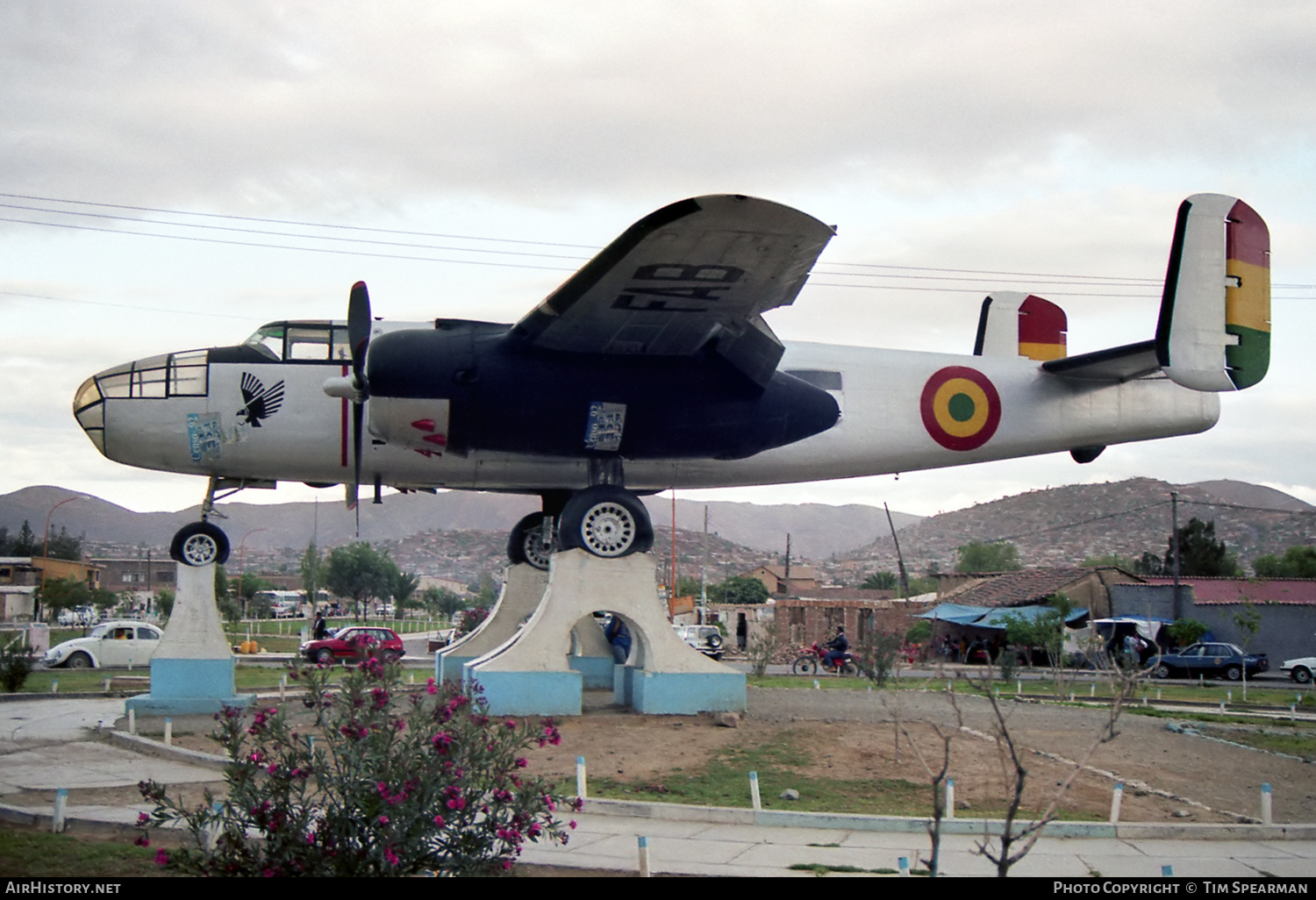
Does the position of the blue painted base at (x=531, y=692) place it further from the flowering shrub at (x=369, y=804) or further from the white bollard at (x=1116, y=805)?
the flowering shrub at (x=369, y=804)

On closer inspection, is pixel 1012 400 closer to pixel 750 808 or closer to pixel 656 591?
pixel 656 591

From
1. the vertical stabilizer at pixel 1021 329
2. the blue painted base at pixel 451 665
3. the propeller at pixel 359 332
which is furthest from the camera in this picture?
the vertical stabilizer at pixel 1021 329

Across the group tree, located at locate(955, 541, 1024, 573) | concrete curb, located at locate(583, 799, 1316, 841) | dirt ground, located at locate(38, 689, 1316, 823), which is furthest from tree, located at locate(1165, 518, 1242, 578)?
concrete curb, located at locate(583, 799, 1316, 841)

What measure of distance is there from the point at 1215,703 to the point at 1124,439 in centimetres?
1161

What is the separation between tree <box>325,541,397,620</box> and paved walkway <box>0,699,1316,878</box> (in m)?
97.4

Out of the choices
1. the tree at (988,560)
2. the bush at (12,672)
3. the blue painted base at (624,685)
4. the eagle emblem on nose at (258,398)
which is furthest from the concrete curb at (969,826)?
the tree at (988,560)

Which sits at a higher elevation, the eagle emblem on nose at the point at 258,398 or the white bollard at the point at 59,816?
the eagle emblem on nose at the point at 258,398

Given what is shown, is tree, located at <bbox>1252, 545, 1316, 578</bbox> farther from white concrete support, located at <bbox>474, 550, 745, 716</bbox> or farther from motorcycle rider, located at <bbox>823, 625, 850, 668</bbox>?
white concrete support, located at <bbox>474, 550, 745, 716</bbox>

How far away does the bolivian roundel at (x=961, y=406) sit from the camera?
21312mm

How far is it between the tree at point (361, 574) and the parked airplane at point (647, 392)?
298 ft

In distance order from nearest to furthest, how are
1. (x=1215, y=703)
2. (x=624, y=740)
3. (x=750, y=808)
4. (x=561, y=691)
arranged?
(x=750, y=808)
(x=624, y=740)
(x=561, y=691)
(x=1215, y=703)

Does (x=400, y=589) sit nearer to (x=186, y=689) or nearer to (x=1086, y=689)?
(x=1086, y=689)

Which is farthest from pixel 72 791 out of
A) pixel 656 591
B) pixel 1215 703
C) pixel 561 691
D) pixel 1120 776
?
pixel 1215 703

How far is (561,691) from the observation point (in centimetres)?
1853
